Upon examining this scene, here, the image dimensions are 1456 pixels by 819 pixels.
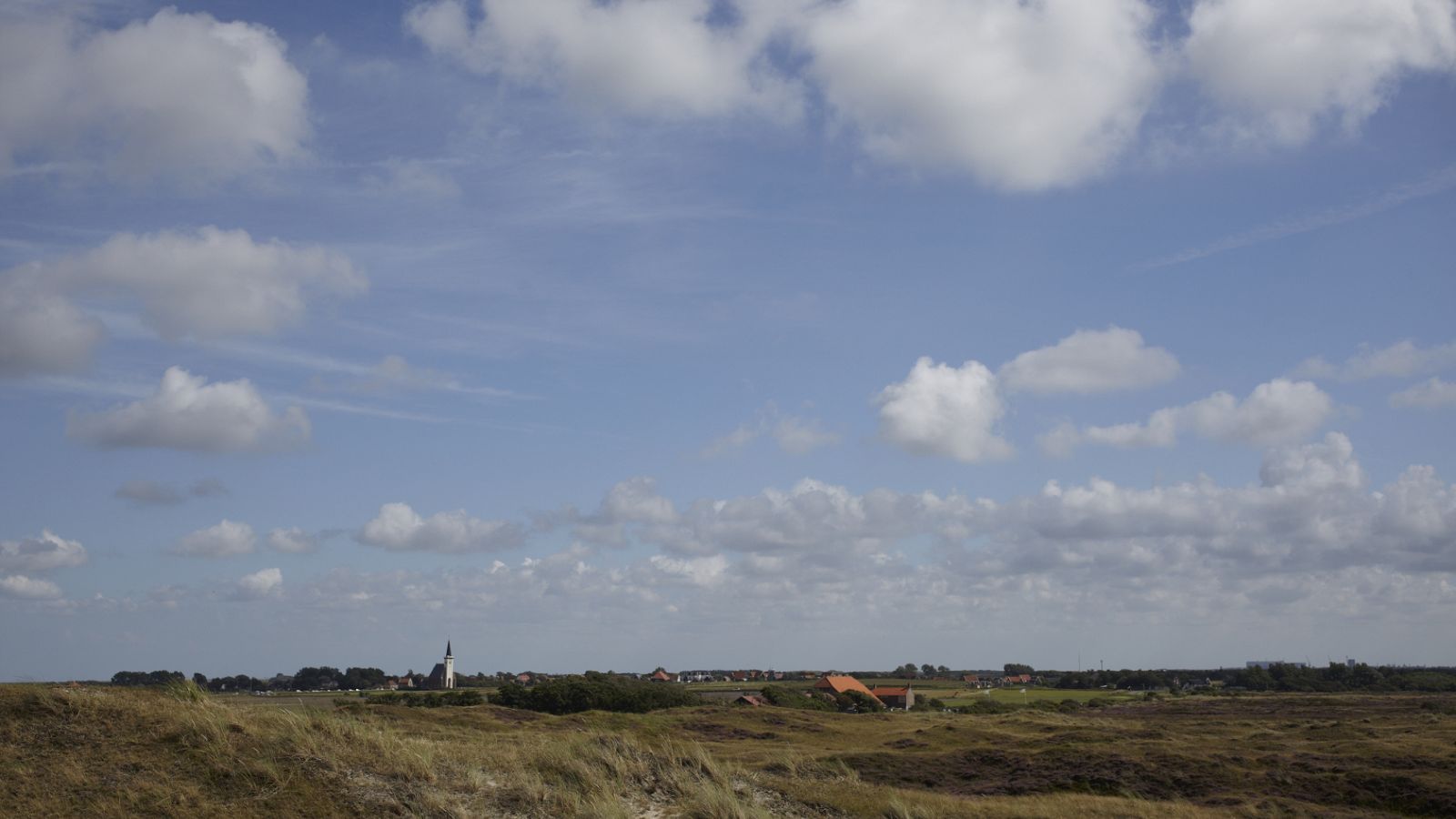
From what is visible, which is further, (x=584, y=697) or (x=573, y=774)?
(x=584, y=697)

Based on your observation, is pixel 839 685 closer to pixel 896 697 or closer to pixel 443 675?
pixel 896 697

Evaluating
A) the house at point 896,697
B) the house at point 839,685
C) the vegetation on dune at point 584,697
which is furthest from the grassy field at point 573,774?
the house at point 896,697

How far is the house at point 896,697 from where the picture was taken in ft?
376

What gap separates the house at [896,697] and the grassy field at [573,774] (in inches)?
2804

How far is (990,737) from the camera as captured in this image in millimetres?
55562

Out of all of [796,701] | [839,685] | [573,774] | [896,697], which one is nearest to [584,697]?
[796,701]

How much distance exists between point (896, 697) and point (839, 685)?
277 inches

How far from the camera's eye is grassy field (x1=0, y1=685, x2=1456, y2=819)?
19938 mm

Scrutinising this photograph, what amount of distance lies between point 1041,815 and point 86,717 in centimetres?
2216

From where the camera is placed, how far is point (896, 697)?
11669 cm

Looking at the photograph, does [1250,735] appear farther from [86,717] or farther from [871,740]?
[86,717]

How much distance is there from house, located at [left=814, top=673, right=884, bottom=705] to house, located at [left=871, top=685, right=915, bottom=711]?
914 millimetres

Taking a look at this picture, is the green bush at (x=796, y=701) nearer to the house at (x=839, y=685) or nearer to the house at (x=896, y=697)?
the house at (x=839, y=685)

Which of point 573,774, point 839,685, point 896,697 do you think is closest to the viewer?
point 573,774
